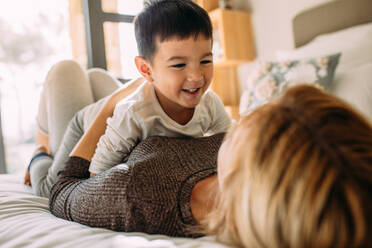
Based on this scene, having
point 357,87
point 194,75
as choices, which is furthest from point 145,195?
point 357,87

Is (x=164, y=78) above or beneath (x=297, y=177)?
above

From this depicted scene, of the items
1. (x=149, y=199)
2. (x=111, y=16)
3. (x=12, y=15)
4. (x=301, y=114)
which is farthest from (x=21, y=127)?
(x=301, y=114)

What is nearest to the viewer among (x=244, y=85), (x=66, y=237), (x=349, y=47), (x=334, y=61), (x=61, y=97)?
(x=66, y=237)

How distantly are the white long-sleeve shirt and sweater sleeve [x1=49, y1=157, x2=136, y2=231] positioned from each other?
0.20m

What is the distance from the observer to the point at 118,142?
987 mm

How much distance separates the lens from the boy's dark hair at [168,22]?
40.3 inches

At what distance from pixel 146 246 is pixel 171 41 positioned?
0.69 m

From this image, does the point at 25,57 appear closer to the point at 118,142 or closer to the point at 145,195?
the point at 118,142

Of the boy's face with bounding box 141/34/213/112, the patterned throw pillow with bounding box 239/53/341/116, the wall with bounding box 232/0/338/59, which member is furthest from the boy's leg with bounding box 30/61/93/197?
the wall with bounding box 232/0/338/59

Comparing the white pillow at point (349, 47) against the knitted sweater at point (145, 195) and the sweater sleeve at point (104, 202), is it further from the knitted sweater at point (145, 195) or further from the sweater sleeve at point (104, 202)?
the sweater sleeve at point (104, 202)

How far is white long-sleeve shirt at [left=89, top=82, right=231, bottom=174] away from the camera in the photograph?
0.99 meters

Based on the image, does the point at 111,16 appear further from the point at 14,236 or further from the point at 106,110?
the point at 14,236

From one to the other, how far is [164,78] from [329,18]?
6.51 feet

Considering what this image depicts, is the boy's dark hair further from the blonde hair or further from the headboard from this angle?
the headboard
